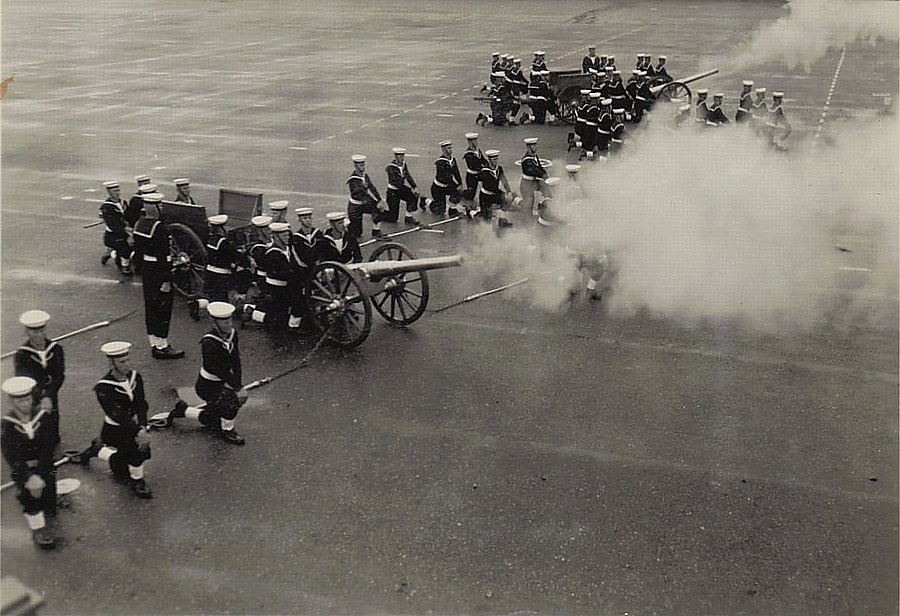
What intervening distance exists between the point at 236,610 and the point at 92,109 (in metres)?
22.4

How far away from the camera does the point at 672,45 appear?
3569 centimetres

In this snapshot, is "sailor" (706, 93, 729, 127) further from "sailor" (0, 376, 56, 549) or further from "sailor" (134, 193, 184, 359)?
"sailor" (0, 376, 56, 549)

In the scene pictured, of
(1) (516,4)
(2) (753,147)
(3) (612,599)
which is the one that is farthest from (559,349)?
(1) (516,4)

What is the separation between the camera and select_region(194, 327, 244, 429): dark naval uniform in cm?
768

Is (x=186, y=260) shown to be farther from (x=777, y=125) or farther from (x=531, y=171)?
(x=777, y=125)

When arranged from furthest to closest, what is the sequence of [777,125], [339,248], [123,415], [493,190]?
[777,125], [493,190], [339,248], [123,415]

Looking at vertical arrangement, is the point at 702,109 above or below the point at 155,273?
above

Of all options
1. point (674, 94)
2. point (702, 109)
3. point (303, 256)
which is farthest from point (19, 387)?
point (674, 94)

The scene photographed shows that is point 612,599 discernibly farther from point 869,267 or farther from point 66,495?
point 869,267

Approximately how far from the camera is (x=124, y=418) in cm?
687

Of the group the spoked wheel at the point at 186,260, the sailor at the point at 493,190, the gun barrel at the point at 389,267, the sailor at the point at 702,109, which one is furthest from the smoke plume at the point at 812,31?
the spoked wheel at the point at 186,260

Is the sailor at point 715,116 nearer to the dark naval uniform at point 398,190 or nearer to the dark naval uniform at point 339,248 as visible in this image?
the dark naval uniform at point 398,190

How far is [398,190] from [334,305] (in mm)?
4801

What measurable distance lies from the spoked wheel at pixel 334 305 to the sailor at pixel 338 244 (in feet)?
0.84
